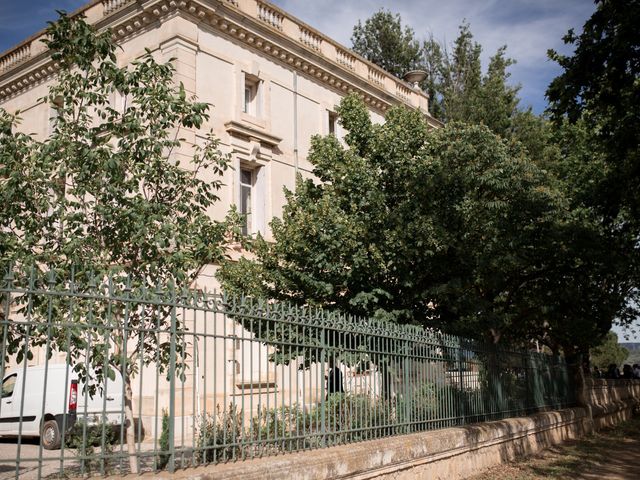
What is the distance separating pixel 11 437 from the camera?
1404cm

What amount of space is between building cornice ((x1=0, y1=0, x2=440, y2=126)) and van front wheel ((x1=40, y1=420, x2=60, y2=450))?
10411 mm

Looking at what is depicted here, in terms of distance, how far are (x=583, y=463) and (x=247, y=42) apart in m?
13.8

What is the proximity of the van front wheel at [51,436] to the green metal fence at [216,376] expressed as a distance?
45 mm

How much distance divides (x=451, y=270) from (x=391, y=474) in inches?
214

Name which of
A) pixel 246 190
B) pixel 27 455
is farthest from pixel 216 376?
pixel 246 190

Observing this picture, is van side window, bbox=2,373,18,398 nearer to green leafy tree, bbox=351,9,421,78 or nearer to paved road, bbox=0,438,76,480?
paved road, bbox=0,438,76,480

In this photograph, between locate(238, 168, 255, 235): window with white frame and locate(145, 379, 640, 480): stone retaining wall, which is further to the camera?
locate(238, 168, 255, 235): window with white frame

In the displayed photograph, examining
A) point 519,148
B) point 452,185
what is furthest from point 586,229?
point 452,185

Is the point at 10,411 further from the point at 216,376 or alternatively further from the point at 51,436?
the point at 216,376

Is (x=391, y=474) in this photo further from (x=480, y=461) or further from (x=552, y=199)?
(x=552, y=199)

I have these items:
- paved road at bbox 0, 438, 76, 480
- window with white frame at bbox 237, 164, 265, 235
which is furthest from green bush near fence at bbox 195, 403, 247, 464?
window with white frame at bbox 237, 164, 265, 235

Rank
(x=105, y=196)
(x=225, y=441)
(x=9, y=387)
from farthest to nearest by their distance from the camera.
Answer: (x=9, y=387) < (x=105, y=196) < (x=225, y=441)

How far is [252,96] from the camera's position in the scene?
63.1 ft

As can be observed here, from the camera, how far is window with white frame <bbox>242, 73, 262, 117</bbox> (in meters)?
19.1
